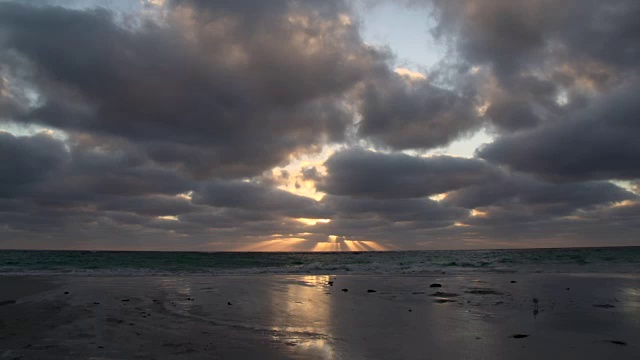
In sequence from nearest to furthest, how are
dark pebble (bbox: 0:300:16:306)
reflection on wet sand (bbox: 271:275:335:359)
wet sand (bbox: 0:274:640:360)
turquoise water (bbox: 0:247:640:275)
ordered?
wet sand (bbox: 0:274:640:360)
reflection on wet sand (bbox: 271:275:335:359)
dark pebble (bbox: 0:300:16:306)
turquoise water (bbox: 0:247:640:275)

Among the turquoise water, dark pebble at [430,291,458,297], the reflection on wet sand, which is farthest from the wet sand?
the turquoise water

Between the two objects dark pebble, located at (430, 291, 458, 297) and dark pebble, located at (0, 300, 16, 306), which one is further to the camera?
dark pebble, located at (430, 291, 458, 297)

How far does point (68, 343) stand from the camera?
9562mm

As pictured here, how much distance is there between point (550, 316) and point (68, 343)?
1336cm

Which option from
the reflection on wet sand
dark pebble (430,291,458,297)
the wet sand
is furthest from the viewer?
dark pebble (430,291,458,297)

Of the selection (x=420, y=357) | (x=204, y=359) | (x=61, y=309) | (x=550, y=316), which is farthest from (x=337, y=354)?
(x=61, y=309)

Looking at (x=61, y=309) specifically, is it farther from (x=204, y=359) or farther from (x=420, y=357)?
(x=420, y=357)

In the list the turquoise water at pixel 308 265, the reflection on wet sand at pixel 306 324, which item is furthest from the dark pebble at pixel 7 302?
the turquoise water at pixel 308 265

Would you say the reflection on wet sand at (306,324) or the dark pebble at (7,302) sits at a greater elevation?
the dark pebble at (7,302)

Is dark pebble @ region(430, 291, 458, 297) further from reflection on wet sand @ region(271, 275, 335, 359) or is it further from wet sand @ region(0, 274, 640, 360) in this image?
reflection on wet sand @ region(271, 275, 335, 359)

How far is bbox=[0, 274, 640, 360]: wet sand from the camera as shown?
871 cm

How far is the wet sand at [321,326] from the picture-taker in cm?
871

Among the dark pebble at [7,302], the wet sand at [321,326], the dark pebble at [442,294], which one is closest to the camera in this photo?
the wet sand at [321,326]

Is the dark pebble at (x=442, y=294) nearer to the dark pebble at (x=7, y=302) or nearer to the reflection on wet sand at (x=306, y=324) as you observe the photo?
the reflection on wet sand at (x=306, y=324)
